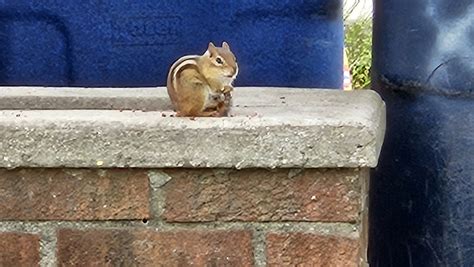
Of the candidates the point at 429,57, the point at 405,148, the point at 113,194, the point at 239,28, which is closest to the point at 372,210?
the point at 405,148

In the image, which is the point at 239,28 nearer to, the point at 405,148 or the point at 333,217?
the point at 405,148

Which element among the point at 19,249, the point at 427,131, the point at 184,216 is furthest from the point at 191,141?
the point at 427,131

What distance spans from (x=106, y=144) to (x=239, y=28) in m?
0.91

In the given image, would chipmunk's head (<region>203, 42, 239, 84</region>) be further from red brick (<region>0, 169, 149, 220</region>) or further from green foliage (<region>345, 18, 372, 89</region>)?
green foliage (<region>345, 18, 372, 89</region>)

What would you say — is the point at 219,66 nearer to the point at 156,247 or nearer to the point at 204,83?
the point at 204,83

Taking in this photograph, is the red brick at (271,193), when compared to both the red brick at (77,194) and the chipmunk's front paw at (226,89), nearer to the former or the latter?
the red brick at (77,194)

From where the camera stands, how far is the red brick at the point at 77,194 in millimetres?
1361

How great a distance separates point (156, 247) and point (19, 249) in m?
0.16

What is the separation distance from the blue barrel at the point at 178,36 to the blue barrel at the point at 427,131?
35 cm

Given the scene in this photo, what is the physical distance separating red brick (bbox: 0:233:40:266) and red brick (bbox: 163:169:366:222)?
18 cm

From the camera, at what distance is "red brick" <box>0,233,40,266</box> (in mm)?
1378

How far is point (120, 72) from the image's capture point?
223 cm

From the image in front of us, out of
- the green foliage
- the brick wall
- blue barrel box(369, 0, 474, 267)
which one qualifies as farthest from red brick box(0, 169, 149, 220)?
the green foliage

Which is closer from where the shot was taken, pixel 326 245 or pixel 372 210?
pixel 326 245
